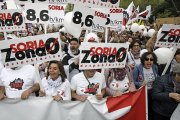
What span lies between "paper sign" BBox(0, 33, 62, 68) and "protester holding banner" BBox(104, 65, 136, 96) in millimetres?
1011

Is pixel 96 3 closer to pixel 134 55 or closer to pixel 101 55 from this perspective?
pixel 101 55

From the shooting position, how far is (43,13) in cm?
423

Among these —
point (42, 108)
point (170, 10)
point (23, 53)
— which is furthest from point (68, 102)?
point (170, 10)

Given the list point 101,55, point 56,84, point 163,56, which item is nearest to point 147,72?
point 163,56

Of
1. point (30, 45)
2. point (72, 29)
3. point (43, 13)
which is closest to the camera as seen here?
point (30, 45)

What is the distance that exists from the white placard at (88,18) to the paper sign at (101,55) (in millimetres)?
583

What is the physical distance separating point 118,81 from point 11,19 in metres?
2.66

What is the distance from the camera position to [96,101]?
8.89 feet

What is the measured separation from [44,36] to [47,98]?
39.5 inches

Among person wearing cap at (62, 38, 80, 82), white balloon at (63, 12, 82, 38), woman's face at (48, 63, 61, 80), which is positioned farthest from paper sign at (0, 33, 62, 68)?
white balloon at (63, 12, 82, 38)

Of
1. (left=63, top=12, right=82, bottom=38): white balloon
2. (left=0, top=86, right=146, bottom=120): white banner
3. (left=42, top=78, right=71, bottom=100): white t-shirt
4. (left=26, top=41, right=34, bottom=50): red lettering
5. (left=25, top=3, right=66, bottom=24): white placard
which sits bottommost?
(left=0, top=86, right=146, bottom=120): white banner

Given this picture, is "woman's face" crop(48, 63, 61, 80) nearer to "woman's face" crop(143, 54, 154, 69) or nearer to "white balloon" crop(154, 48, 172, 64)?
"woman's face" crop(143, 54, 154, 69)

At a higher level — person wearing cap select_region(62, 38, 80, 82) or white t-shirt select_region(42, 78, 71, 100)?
person wearing cap select_region(62, 38, 80, 82)

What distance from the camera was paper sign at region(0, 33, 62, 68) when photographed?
239 cm
